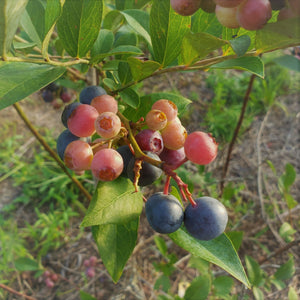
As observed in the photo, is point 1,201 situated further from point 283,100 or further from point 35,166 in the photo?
point 283,100

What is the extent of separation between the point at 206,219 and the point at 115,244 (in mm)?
350

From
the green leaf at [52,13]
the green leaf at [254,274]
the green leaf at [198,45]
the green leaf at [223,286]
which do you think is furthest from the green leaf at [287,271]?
the green leaf at [52,13]

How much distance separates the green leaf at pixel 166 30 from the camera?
73cm

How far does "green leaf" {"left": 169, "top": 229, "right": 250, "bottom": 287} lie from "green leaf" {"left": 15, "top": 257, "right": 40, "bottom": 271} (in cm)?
152

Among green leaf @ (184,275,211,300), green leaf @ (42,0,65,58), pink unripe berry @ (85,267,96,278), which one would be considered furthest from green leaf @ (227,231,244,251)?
pink unripe berry @ (85,267,96,278)

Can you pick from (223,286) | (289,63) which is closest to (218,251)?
(289,63)

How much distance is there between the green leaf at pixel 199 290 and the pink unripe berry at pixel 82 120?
1044 mm

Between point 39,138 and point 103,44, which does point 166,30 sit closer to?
point 103,44

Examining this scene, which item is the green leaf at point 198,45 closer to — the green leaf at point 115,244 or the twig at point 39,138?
the green leaf at point 115,244

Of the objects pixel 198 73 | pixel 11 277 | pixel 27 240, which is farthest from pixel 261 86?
pixel 11 277

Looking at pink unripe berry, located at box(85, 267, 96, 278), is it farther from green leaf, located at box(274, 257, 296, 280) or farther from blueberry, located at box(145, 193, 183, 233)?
blueberry, located at box(145, 193, 183, 233)

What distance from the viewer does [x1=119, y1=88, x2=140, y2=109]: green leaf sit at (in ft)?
2.90

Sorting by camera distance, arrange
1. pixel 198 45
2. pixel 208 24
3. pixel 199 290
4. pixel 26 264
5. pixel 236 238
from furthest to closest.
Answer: pixel 26 264 → pixel 199 290 → pixel 236 238 → pixel 208 24 → pixel 198 45

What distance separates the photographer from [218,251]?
0.78 meters
